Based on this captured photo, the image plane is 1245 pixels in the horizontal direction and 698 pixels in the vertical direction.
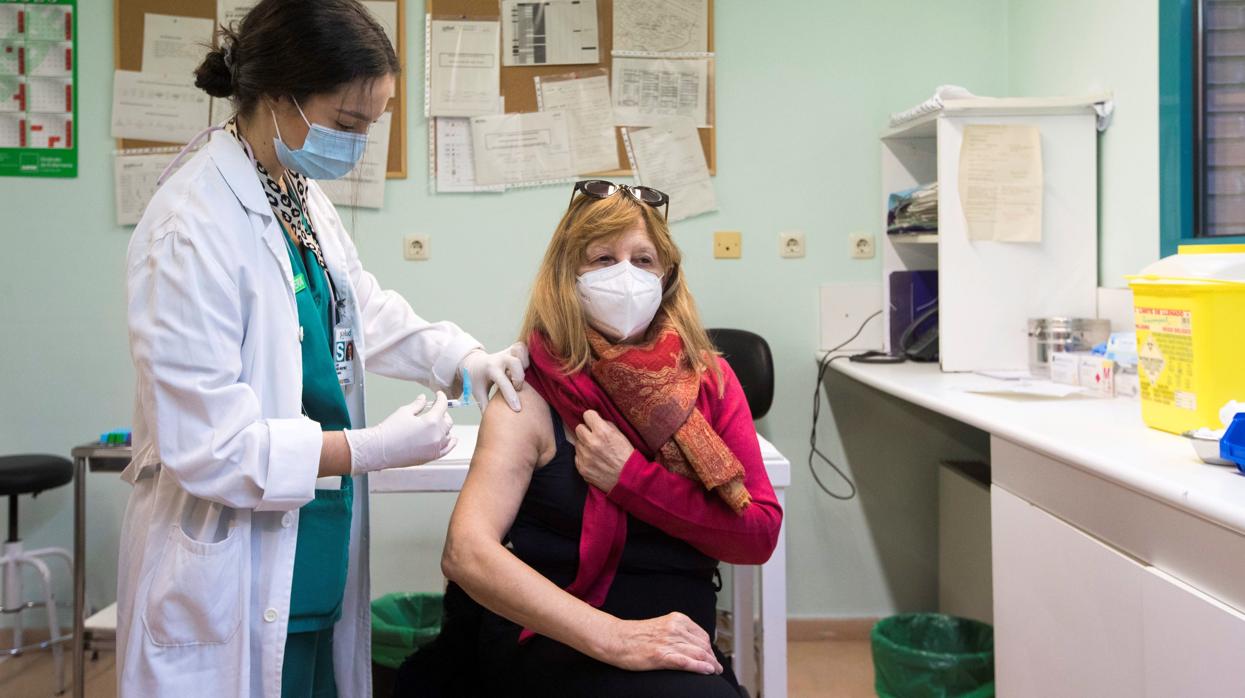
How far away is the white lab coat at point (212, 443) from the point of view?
1.22 metres

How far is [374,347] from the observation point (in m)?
1.78

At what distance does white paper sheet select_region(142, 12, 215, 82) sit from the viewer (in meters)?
3.08

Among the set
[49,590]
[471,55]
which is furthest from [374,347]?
[49,590]

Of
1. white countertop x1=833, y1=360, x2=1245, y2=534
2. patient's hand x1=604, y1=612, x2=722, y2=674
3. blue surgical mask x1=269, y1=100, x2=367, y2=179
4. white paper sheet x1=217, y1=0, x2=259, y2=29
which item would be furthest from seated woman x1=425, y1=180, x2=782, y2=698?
white paper sheet x1=217, y1=0, x2=259, y2=29

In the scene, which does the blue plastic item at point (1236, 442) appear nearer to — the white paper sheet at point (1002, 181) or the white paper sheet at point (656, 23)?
the white paper sheet at point (1002, 181)

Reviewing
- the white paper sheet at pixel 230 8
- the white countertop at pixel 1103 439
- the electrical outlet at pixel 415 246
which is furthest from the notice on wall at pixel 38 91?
the white countertop at pixel 1103 439

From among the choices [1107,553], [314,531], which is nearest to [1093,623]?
[1107,553]

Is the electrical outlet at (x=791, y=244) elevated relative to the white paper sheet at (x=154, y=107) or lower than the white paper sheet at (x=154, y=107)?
lower

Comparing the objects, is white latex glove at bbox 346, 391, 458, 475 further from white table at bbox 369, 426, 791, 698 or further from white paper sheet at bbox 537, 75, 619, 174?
white paper sheet at bbox 537, 75, 619, 174

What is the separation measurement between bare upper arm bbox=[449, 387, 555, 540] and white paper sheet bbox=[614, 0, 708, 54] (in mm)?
1850

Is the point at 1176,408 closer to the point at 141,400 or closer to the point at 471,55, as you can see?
the point at 141,400

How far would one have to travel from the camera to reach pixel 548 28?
310cm

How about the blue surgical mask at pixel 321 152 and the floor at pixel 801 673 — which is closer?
the blue surgical mask at pixel 321 152

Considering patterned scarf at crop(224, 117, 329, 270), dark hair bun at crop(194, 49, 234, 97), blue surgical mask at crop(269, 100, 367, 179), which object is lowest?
patterned scarf at crop(224, 117, 329, 270)
